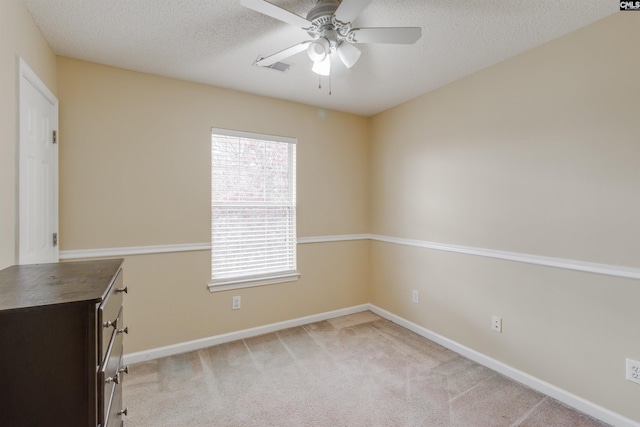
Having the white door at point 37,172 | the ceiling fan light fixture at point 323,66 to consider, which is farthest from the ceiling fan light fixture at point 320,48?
the white door at point 37,172

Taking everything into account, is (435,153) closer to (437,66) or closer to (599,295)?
(437,66)

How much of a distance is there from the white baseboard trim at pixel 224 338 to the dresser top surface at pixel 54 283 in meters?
1.47

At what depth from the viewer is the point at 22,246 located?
1.69 m

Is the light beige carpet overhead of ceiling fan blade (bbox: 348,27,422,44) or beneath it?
beneath

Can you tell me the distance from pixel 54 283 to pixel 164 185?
5.51 ft

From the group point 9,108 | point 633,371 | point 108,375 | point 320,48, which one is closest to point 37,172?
point 9,108

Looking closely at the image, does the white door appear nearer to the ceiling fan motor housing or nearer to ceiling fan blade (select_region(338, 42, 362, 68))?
the ceiling fan motor housing

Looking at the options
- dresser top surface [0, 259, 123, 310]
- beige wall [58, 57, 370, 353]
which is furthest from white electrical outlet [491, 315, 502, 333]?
dresser top surface [0, 259, 123, 310]

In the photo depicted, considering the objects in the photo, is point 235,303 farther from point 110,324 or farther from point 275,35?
point 275,35

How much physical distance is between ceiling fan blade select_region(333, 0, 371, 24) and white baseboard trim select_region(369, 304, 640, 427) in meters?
2.72

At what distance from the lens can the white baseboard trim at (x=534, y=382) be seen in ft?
6.05

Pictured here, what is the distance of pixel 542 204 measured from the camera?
217cm

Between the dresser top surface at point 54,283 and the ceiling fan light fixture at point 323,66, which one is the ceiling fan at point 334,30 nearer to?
the ceiling fan light fixture at point 323,66

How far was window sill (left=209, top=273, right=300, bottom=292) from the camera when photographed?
2.92m
